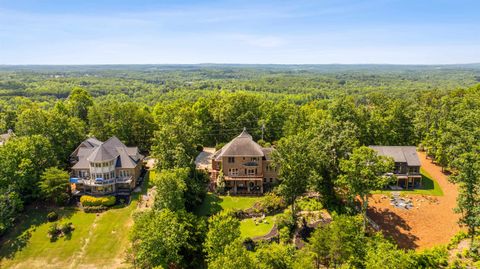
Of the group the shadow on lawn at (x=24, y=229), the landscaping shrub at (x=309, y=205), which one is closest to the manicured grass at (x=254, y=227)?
the landscaping shrub at (x=309, y=205)

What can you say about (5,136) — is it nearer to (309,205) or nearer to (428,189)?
(309,205)

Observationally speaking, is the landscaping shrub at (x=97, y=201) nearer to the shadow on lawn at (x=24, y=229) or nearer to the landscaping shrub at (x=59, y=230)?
the shadow on lawn at (x=24, y=229)

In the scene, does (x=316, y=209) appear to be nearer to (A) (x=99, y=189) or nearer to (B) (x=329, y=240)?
(B) (x=329, y=240)

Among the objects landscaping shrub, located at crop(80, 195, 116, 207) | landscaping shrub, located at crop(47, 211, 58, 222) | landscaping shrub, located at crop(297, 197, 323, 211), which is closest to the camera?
landscaping shrub, located at crop(297, 197, 323, 211)

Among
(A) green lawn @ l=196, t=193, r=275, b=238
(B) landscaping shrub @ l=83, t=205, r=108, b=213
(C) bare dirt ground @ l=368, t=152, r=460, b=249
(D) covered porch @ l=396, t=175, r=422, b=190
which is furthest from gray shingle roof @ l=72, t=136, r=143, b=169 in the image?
(D) covered porch @ l=396, t=175, r=422, b=190

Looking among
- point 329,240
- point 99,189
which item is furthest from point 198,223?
point 99,189

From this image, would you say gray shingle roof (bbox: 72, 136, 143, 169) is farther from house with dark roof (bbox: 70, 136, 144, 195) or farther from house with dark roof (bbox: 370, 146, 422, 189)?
house with dark roof (bbox: 370, 146, 422, 189)

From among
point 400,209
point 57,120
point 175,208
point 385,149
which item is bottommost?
point 400,209
